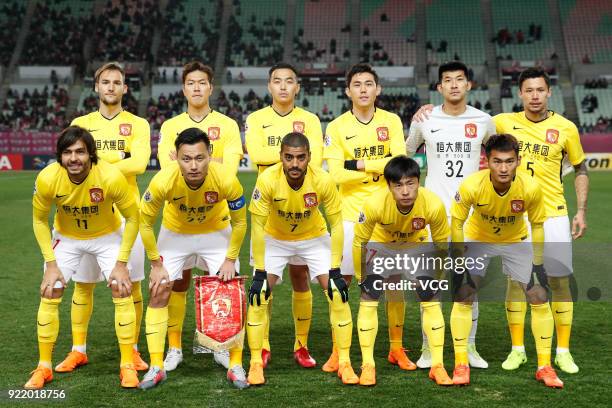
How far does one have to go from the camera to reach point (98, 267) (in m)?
6.35

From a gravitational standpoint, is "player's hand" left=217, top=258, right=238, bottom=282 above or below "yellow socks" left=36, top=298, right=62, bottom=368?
above

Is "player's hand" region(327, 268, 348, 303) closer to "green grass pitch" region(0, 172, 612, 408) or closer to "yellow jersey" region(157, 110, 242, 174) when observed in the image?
"green grass pitch" region(0, 172, 612, 408)

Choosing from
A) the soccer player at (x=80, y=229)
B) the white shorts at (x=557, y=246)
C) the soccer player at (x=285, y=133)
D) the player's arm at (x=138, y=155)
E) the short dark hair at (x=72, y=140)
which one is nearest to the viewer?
the short dark hair at (x=72, y=140)

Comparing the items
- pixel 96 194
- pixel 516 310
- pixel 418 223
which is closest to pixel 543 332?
pixel 516 310

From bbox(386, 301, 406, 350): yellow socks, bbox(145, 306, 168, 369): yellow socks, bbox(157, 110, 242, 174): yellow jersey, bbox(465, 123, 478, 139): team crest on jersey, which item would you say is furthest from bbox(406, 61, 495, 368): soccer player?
bbox(145, 306, 168, 369): yellow socks

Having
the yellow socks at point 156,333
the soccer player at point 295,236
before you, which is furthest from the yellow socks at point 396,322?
the yellow socks at point 156,333

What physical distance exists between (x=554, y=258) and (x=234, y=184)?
2.85 meters

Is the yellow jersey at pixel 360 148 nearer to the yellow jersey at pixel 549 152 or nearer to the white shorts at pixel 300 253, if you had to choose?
the white shorts at pixel 300 253

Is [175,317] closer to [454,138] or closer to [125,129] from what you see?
[125,129]

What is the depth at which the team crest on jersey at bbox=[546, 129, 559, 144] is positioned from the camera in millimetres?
6316

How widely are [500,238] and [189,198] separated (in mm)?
2678

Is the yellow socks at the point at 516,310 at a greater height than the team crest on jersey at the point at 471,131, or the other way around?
the team crest on jersey at the point at 471,131

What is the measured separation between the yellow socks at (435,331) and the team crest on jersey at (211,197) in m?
1.99

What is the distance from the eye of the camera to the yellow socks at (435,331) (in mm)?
5911
